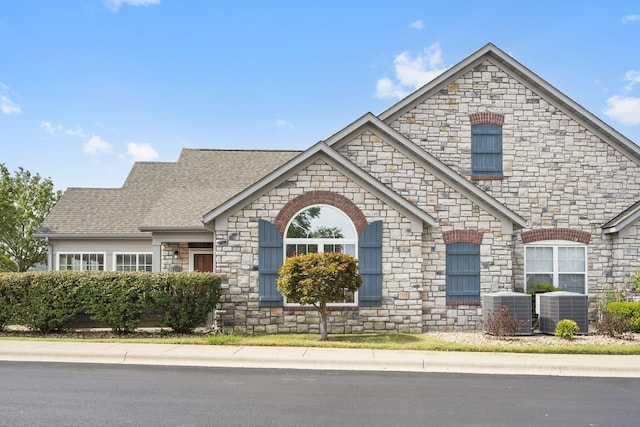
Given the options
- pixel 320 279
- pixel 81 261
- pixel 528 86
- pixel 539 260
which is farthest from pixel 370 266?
pixel 81 261

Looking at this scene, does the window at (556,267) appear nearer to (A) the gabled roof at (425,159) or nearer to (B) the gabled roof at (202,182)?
(A) the gabled roof at (425,159)

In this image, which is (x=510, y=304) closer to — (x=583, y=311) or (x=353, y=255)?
(x=583, y=311)

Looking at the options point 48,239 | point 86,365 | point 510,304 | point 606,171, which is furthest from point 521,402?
point 48,239

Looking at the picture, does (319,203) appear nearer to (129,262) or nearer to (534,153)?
(534,153)

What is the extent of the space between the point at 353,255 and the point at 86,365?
719 centimetres

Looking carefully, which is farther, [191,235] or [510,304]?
[191,235]

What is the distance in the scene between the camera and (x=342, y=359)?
11.4 m

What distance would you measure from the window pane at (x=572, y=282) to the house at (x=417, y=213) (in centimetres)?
4

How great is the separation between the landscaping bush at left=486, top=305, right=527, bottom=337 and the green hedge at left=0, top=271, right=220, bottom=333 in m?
7.18

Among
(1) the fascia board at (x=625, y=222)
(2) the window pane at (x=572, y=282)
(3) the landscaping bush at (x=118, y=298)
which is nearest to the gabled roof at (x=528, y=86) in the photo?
(1) the fascia board at (x=625, y=222)

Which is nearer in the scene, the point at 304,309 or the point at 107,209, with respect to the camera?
the point at 304,309

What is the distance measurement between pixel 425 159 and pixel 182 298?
7.61 m

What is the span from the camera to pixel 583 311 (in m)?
15.3

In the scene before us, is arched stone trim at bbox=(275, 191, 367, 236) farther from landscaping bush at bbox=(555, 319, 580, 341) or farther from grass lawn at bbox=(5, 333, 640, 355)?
landscaping bush at bbox=(555, 319, 580, 341)
